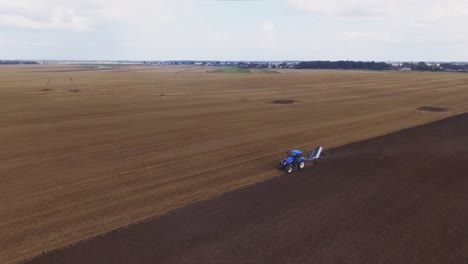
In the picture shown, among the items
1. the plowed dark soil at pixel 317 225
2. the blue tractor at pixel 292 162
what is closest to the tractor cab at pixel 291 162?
the blue tractor at pixel 292 162

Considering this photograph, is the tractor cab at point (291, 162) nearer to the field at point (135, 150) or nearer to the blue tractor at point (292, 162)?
the blue tractor at point (292, 162)

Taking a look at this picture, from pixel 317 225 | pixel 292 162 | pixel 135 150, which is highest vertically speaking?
pixel 292 162

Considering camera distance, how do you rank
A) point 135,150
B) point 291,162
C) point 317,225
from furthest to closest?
point 135,150, point 291,162, point 317,225

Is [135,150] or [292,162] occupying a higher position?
[292,162]

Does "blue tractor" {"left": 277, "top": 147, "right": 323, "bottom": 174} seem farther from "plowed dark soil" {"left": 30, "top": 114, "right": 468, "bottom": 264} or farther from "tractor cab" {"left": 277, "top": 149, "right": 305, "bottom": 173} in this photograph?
"plowed dark soil" {"left": 30, "top": 114, "right": 468, "bottom": 264}

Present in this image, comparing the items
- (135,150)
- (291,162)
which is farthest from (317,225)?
(135,150)

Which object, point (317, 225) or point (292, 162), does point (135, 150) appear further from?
point (317, 225)
